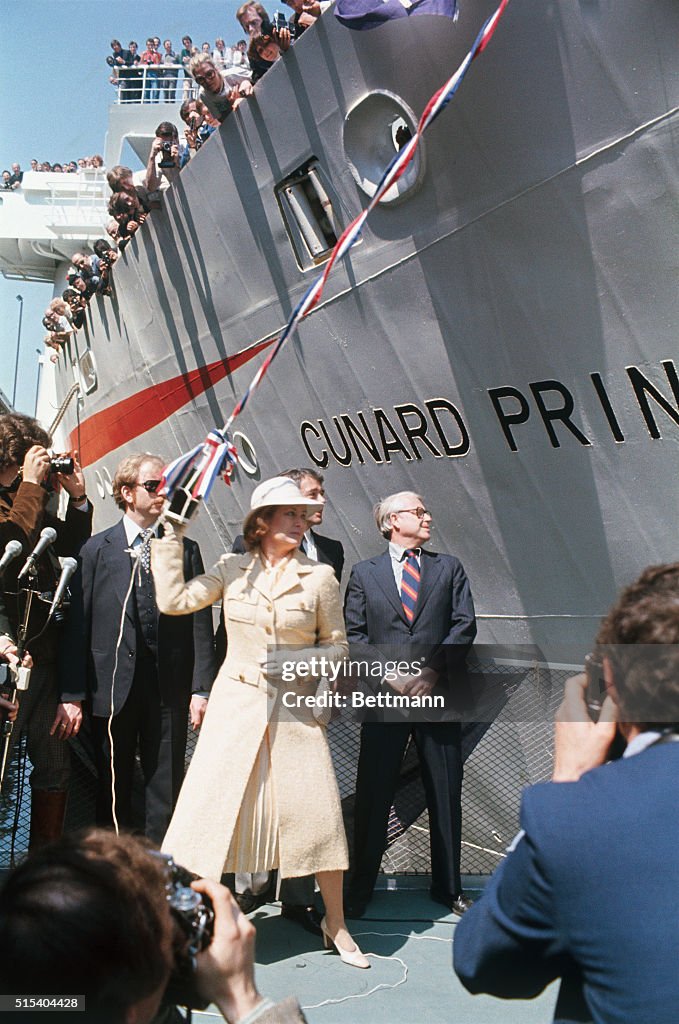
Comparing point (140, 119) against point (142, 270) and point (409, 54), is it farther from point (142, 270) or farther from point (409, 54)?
point (409, 54)

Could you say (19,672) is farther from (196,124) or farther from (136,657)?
(196,124)

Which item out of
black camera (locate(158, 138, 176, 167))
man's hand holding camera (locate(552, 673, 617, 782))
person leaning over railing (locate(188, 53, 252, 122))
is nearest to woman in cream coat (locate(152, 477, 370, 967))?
man's hand holding camera (locate(552, 673, 617, 782))

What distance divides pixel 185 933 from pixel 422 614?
9.97 feet

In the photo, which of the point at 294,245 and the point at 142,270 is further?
the point at 142,270

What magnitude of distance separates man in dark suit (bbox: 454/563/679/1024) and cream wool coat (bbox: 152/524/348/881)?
76.8 inches

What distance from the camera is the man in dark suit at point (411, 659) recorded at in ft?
13.3

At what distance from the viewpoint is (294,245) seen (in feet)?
22.6

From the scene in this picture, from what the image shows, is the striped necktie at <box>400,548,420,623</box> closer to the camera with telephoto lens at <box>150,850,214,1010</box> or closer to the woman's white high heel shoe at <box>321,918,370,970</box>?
the woman's white high heel shoe at <box>321,918,370,970</box>

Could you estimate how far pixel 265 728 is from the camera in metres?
3.37

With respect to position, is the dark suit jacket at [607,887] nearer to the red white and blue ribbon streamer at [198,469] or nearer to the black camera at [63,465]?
the red white and blue ribbon streamer at [198,469]

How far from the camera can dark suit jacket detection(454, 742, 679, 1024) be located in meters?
1.27

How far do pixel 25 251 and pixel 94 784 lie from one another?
17.5 metres

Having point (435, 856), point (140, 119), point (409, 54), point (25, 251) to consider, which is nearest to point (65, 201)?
point (25, 251)

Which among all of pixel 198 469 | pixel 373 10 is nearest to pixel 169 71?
pixel 373 10
